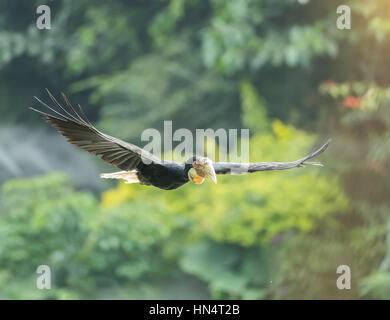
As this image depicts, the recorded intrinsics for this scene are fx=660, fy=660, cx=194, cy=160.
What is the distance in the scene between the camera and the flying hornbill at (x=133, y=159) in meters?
1.33

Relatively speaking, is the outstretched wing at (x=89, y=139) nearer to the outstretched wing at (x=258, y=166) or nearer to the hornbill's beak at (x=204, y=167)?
the hornbill's beak at (x=204, y=167)

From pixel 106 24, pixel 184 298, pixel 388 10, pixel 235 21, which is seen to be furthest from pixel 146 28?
pixel 184 298

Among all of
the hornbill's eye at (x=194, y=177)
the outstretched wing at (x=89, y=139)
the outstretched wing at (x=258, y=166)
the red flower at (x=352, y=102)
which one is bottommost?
the hornbill's eye at (x=194, y=177)

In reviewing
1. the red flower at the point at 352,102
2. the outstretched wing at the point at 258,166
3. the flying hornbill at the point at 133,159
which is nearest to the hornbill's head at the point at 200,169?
the flying hornbill at the point at 133,159

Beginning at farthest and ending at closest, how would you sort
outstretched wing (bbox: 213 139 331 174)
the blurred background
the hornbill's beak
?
the blurred background
outstretched wing (bbox: 213 139 331 174)
the hornbill's beak

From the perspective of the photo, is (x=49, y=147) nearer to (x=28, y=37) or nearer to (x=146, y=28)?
(x=28, y=37)

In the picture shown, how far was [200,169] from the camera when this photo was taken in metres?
1.34

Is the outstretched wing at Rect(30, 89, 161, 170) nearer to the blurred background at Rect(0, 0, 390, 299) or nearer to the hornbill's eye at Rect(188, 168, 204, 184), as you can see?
the hornbill's eye at Rect(188, 168, 204, 184)

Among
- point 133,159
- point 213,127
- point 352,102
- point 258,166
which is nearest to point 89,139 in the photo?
point 133,159

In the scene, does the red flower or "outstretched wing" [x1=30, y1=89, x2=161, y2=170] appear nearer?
"outstretched wing" [x1=30, y1=89, x2=161, y2=170]

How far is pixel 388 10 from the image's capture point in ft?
17.1

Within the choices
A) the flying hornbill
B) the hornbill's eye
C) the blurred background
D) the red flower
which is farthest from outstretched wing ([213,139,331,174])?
the red flower

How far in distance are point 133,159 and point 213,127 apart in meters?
4.57

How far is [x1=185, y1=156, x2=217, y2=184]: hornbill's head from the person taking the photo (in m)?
1.32
